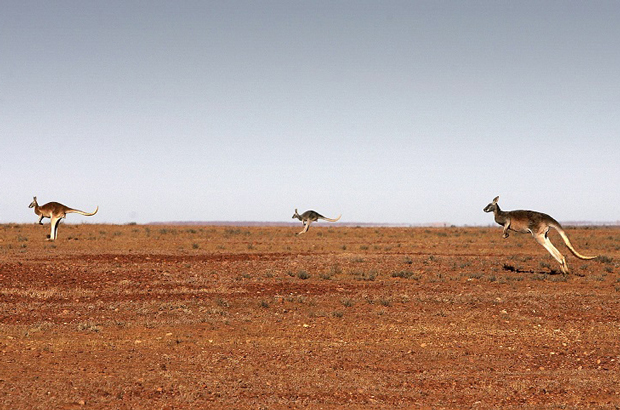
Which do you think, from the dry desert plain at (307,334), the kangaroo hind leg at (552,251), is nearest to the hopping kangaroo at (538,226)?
the kangaroo hind leg at (552,251)

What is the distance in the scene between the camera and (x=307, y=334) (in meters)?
11.9

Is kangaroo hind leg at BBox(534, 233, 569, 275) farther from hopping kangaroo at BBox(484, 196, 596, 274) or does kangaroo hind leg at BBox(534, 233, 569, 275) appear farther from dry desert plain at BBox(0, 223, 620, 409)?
dry desert plain at BBox(0, 223, 620, 409)

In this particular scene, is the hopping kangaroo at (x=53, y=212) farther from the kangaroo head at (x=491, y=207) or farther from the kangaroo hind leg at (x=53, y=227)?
the kangaroo head at (x=491, y=207)

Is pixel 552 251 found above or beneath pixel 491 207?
beneath

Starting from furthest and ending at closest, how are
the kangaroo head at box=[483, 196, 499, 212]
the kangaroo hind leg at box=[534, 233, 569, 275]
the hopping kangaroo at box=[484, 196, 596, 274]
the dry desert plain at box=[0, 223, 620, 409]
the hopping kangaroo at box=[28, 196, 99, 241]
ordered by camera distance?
the hopping kangaroo at box=[28, 196, 99, 241], the kangaroo head at box=[483, 196, 499, 212], the kangaroo hind leg at box=[534, 233, 569, 275], the hopping kangaroo at box=[484, 196, 596, 274], the dry desert plain at box=[0, 223, 620, 409]

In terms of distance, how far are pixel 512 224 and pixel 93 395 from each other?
55.5ft

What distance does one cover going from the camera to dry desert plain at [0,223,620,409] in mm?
8148

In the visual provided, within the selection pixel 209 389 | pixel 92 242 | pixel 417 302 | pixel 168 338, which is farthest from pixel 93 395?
pixel 92 242

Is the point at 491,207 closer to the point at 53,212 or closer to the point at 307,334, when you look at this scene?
the point at 307,334

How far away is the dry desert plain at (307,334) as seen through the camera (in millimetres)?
8148

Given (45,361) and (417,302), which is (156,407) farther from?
(417,302)

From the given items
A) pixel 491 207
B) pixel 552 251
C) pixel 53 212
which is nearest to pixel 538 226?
pixel 552 251

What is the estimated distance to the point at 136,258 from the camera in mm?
24094

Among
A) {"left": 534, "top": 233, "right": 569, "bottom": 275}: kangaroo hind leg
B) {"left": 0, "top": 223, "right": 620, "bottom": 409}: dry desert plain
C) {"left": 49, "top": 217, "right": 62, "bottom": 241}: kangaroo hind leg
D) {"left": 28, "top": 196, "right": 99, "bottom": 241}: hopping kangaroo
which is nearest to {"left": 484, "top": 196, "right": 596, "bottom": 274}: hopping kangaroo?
{"left": 534, "top": 233, "right": 569, "bottom": 275}: kangaroo hind leg
